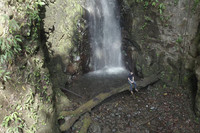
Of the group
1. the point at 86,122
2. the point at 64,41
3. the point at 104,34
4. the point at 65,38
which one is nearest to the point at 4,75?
the point at 86,122

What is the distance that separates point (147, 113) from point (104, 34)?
7.75m

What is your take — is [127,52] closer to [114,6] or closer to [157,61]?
[157,61]

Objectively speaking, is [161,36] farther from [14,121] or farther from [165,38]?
[14,121]

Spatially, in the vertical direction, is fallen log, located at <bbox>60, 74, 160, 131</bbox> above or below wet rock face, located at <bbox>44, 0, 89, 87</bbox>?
below

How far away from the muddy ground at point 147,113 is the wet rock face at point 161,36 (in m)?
1.14

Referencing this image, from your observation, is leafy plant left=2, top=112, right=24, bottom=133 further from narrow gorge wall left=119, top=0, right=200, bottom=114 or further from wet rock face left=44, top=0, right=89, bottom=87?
narrow gorge wall left=119, top=0, right=200, bottom=114

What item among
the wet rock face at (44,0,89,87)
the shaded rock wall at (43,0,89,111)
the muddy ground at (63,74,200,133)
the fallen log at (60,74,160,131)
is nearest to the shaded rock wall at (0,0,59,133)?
the fallen log at (60,74,160,131)

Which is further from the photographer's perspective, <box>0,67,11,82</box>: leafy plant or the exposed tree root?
the exposed tree root

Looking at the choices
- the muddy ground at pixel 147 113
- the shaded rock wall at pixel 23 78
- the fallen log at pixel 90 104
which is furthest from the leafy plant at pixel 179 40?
the shaded rock wall at pixel 23 78

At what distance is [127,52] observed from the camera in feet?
38.9

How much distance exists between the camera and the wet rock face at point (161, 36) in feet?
25.7

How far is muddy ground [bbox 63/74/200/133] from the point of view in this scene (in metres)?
6.39

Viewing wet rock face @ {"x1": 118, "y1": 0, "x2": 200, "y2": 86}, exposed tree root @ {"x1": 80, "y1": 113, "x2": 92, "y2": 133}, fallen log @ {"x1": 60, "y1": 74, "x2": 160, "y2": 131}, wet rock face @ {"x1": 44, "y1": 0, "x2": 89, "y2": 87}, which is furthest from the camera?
wet rock face @ {"x1": 44, "y1": 0, "x2": 89, "y2": 87}

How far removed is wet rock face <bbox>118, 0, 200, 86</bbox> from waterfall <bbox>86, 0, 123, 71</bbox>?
4.64ft
